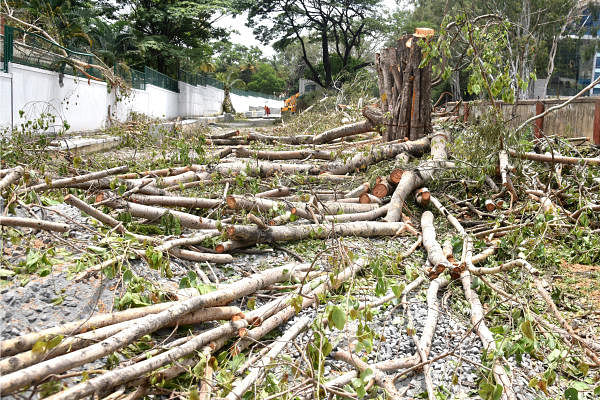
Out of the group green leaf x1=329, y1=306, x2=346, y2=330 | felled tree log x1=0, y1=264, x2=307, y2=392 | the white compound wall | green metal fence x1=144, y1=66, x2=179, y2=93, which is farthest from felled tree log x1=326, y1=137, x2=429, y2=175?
green metal fence x1=144, y1=66, x2=179, y2=93

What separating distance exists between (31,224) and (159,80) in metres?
23.5

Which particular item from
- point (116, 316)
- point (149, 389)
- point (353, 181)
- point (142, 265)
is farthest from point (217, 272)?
point (353, 181)

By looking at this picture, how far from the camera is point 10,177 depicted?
167 inches

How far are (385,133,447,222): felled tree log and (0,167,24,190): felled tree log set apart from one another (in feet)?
12.3

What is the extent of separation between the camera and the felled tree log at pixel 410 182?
6276 mm

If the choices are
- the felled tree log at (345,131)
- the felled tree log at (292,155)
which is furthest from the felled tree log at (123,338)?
the felled tree log at (345,131)

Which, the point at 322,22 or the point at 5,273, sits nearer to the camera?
the point at 5,273

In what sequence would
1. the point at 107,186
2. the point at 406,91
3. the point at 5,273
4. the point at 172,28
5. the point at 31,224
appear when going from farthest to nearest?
the point at 172,28
the point at 406,91
the point at 107,186
the point at 31,224
the point at 5,273

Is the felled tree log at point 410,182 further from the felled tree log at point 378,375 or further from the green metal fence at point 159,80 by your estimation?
the green metal fence at point 159,80

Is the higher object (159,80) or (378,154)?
(159,80)

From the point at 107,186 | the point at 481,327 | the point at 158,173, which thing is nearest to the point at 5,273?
the point at 107,186

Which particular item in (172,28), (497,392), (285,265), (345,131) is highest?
(172,28)

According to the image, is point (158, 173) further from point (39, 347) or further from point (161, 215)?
point (39, 347)

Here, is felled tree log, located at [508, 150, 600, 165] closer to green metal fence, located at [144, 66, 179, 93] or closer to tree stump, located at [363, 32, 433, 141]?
tree stump, located at [363, 32, 433, 141]
